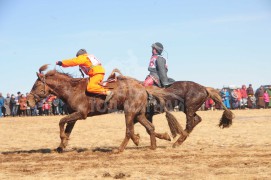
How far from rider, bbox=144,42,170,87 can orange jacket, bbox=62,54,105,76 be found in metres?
1.53

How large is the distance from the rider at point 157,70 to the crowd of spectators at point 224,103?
2152cm

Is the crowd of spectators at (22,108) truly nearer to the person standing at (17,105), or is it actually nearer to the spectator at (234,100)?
the person standing at (17,105)

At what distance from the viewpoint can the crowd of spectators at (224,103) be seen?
1320 inches

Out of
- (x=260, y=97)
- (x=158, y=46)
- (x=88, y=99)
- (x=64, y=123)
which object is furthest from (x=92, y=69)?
(x=260, y=97)

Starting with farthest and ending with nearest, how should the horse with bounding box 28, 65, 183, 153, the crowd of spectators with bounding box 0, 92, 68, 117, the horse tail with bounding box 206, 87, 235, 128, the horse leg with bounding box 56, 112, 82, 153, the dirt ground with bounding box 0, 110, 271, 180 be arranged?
the crowd of spectators with bounding box 0, 92, 68, 117, the horse tail with bounding box 206, 87, 235, 128, the horse with bounding box 28, 65, 183, 153, the horse leg with bounding box 56, 112, 82, 153, the dirt ground with bounding box 0, 110, 271, 180

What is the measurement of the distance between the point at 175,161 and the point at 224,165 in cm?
103

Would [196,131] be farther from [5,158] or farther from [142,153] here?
[5,158]

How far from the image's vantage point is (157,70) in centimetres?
1209

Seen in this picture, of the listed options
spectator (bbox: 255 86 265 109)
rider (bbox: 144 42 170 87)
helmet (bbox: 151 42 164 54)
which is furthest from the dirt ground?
spectator (bbox: 255 86 265 109)

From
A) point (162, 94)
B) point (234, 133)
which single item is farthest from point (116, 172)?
point (234, 133)

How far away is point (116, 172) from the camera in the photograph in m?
7.77

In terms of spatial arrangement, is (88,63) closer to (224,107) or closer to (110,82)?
(110,82)

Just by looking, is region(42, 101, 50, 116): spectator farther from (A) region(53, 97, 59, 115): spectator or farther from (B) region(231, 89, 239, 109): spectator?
(B) region(231, 89, 239, 109): spectator

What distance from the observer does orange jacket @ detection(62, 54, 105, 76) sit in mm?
10781
